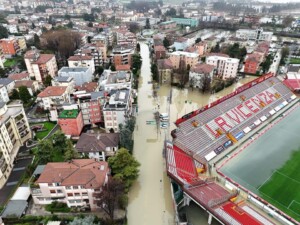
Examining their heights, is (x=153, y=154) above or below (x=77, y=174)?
below

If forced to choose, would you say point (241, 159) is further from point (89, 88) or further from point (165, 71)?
point (89, 88)

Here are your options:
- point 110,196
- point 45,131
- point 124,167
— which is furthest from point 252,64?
point 110,196

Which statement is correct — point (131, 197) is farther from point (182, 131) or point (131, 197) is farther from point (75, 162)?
point (182, 131)

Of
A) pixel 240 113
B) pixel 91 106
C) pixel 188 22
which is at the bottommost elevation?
pixel 240 113

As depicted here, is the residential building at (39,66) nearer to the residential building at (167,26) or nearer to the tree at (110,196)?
the tree at (110,196)

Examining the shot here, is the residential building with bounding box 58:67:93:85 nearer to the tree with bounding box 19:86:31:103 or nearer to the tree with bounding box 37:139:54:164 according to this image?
the tree with bounding box 19:86:31:103

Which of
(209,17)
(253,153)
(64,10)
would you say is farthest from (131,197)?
(64,10)

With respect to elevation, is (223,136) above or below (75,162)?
below
